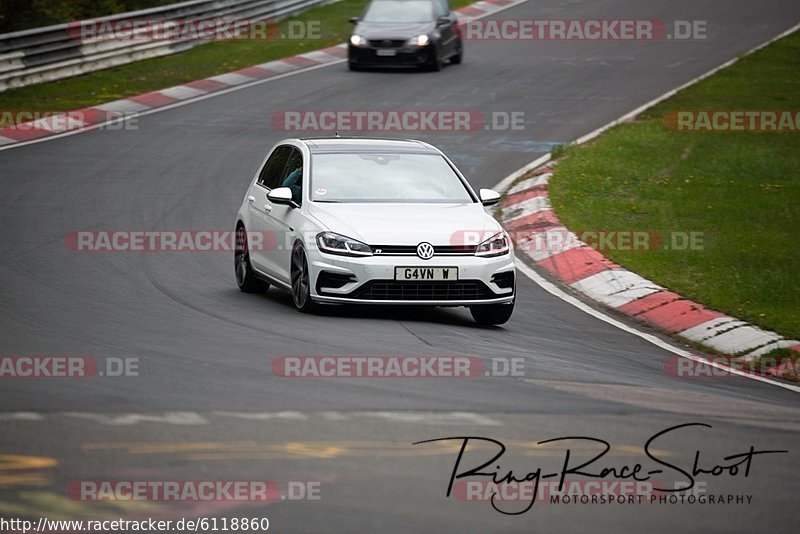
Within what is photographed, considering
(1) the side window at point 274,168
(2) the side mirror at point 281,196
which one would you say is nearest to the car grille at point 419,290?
(2) the side mirror at point 281,196

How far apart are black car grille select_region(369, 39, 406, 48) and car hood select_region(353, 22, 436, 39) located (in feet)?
0.31

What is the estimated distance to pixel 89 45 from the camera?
91.5ft

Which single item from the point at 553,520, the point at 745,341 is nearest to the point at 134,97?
the point at 745,341

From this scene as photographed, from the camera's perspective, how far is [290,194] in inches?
470

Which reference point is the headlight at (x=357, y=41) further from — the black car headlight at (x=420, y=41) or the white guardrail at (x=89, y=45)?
the white guardrail at (x=89, y=45)

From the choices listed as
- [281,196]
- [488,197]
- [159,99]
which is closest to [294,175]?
[281,196]

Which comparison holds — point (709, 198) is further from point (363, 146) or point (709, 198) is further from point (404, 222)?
point (404, 222)

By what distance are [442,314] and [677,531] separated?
613 centimetres

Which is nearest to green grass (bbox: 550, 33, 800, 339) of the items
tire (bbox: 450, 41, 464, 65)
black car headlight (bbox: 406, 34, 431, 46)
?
black car headlight (bbox: 406, 34, 431, 46)

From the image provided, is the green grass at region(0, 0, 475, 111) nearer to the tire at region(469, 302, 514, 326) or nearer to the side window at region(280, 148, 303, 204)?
the side window at region(280, 148, 303, 204)

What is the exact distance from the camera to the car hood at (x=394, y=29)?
1137 inches

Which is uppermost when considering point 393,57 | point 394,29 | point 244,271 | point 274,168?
point 274,168

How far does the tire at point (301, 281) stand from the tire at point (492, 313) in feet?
4.58

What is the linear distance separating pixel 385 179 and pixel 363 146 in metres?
0.64
